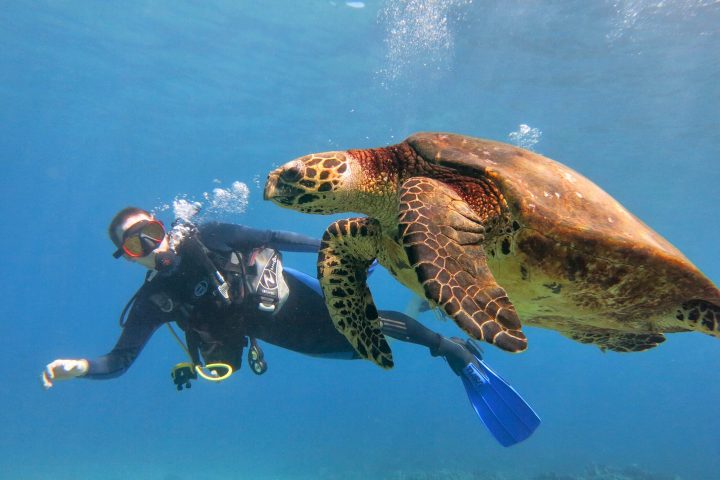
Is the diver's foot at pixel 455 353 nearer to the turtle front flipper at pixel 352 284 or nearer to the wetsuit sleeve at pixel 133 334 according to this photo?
the turtle front flipper at pixel 352 284

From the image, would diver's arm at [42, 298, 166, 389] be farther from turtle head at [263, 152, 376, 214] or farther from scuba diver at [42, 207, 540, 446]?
turtle head at [263, 152, 376, 214]

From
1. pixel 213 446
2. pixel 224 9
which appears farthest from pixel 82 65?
pixel 213 446

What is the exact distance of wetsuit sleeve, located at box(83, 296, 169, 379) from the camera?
584cm

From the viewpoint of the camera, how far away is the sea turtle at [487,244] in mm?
2328

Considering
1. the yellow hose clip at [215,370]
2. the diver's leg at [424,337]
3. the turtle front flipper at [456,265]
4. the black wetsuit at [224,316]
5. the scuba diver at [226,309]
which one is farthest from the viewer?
the diver's leg at [424,337]

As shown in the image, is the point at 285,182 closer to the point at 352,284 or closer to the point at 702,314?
the point at 352,284

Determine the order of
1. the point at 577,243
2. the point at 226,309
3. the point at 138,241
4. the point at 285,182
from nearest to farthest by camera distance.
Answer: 1. the point at 577,243
2. the point at 285,182
3. the point at 138,241
4. the point at 226,309

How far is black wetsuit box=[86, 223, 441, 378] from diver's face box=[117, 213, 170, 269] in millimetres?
230

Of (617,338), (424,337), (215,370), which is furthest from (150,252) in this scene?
(617,338)

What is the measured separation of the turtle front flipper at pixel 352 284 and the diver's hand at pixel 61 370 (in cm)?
351

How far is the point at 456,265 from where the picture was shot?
2293 mm

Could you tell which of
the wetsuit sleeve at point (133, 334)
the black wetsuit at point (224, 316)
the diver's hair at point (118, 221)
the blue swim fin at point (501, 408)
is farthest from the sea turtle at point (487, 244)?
the diver's hair at point (118, 221)

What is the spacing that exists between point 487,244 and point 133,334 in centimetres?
527

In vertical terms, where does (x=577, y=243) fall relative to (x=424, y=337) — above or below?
below
